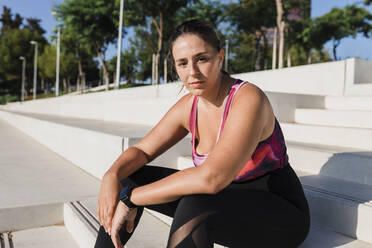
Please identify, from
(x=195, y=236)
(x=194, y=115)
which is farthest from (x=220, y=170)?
(x=194, y=115)

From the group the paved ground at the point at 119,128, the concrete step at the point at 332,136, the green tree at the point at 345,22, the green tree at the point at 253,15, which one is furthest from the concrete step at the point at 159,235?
the green tree at the point at 345,22

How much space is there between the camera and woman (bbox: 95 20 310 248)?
50.6 inches

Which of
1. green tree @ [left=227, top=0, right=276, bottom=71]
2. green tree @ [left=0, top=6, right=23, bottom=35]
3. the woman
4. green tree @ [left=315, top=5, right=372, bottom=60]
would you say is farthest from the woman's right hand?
green tree @ [left=0, top=6, right=23, bottom=35]

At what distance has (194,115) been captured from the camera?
68.9 inches

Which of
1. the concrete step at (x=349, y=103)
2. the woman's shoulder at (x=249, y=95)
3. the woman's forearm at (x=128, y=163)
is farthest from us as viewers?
the concrete step at (x=349, y=103)

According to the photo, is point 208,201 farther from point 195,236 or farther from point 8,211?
point 8,211

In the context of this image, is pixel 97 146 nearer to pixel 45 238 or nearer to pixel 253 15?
pixel 45 238

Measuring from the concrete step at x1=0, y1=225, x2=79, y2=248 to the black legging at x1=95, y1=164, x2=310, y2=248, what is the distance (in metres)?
1.26

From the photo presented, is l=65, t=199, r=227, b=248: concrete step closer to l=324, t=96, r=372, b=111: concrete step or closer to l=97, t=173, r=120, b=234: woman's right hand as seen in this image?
l=97, t=173, r=120, b=234: woman's right hand

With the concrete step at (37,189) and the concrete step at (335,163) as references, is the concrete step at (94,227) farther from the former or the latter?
the concrete step at (335,163)

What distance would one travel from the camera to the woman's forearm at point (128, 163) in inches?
70.2

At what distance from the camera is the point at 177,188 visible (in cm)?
134

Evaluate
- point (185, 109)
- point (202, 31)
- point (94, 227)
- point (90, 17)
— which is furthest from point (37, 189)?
point (90, 17)

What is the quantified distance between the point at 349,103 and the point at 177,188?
3732 millimetres
